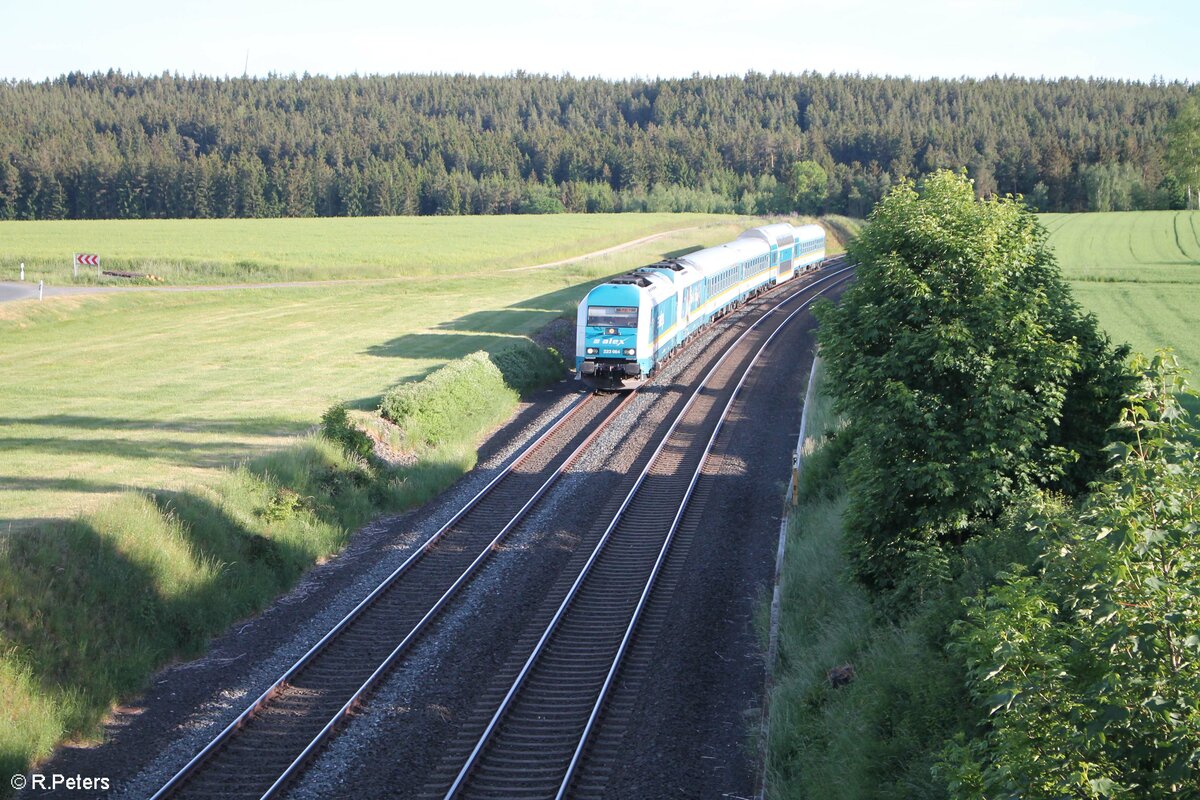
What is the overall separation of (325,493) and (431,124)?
156m

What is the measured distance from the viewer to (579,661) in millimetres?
14266

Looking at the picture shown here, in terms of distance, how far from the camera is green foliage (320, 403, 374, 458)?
22.3 meters

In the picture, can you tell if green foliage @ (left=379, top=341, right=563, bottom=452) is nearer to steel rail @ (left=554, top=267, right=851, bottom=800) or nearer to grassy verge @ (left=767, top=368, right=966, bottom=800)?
steel rail @ (left=554, top=267, right=851, bottom=800)

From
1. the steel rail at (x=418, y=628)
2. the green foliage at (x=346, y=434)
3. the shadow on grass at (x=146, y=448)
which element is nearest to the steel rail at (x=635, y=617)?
the steel rail at (x=418, y=628)

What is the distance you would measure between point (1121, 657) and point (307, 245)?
7966 cm

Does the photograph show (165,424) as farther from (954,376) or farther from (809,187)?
(809,187)

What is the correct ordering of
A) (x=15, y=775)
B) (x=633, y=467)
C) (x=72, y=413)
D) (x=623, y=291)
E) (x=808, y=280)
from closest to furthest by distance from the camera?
(x=15, y=775), (x=633, y=467), (x=72, y=413), (x=623, y=291), (x=808, y=280)

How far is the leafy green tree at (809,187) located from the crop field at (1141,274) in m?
36.6

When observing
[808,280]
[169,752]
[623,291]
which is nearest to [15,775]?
[169,752]

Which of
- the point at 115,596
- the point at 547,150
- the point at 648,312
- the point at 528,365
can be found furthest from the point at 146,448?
the point at 547,150

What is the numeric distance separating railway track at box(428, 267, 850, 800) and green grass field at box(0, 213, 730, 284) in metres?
46.0

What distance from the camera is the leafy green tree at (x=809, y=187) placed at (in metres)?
137

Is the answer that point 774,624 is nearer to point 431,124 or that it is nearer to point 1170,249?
point 1170,249

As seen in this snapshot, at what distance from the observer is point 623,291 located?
3089 centimetres
